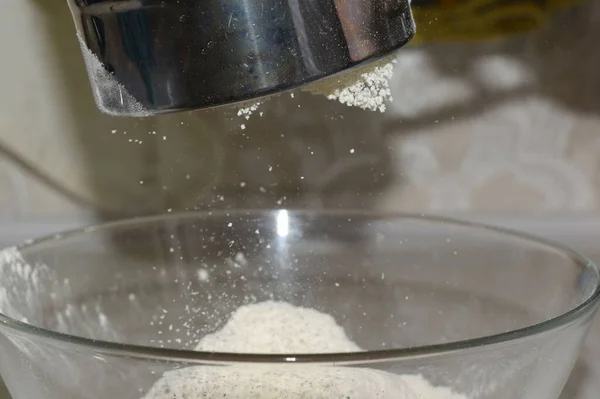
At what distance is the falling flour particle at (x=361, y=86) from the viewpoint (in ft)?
1.18

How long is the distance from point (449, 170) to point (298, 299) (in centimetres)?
18

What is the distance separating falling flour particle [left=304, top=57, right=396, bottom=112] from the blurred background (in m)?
0.20

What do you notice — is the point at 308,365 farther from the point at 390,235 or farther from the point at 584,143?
the point at 584,143

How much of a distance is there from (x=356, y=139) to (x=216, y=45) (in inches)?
12.2

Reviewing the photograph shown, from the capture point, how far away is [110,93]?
0.32 m

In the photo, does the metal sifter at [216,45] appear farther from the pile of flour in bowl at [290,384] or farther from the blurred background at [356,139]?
the blurred background at [356,139]

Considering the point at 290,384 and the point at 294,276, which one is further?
the point at 294,276

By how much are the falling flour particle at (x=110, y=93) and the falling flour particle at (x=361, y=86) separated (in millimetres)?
89

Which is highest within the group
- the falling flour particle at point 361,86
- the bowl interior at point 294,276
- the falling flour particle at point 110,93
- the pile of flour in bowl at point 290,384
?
the falling flour particle at point 110,93

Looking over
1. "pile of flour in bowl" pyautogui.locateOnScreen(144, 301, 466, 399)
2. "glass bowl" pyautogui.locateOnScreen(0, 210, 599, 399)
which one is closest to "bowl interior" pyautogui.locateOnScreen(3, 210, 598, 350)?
"glass bowl" pyautogui.locateOnScreen(0, 210, 599, 399)

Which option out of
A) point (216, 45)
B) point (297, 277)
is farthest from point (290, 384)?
point (297, 277)

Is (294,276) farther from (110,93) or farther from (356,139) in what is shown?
(110,93)

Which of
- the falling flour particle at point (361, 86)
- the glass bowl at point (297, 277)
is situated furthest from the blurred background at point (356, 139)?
the falling flour particle at point (361, 86)

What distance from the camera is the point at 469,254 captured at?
528 mm
